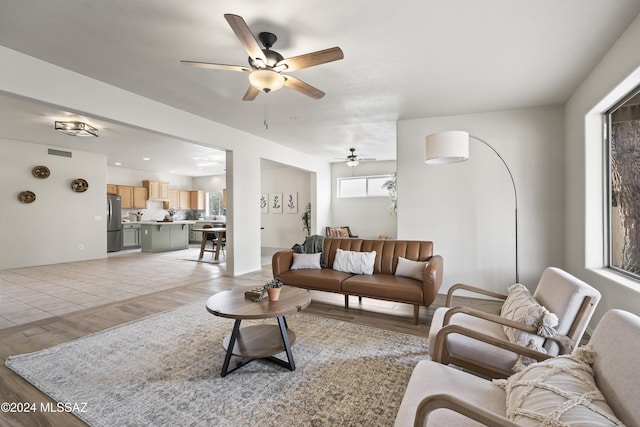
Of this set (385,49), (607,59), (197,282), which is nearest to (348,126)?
(385,49)

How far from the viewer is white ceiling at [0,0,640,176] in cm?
221

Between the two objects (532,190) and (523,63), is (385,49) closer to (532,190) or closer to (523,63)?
(523,63)

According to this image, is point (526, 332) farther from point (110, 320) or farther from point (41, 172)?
point (41, 172)

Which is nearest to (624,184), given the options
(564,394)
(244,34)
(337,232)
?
(564,394)

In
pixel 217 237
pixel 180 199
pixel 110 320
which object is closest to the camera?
pixel 110 320

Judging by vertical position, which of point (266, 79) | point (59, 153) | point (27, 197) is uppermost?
point (59, 153)

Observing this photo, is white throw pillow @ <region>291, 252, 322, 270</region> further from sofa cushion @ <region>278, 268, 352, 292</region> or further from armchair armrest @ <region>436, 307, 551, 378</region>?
armchair armrest @ <region>436, 307, 551, 378</region>

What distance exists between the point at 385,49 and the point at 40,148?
7.88m

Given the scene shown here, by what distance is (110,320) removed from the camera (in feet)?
10.9

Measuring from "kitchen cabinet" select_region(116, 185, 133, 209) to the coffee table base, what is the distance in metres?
8.90

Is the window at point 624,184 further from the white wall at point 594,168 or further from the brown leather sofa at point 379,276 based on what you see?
the brown leather sofa at point 379,276

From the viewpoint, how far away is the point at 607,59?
2.71 m

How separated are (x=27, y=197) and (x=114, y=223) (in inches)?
91.1

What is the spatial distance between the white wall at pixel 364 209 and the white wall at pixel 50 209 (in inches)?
248
